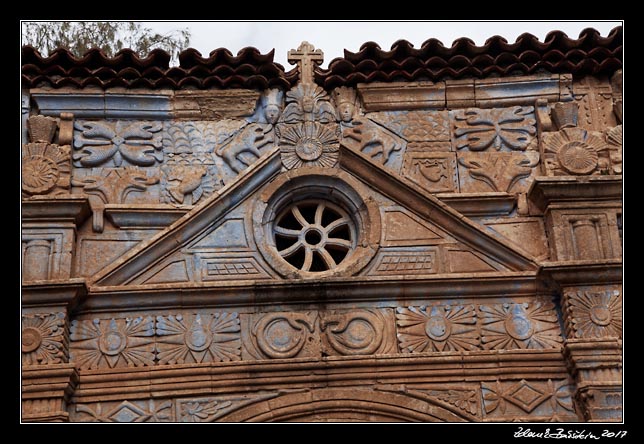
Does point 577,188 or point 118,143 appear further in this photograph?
point 118,143

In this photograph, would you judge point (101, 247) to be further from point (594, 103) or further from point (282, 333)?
point (594, 103)

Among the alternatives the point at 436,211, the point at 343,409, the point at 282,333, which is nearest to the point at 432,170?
the point at 436,211

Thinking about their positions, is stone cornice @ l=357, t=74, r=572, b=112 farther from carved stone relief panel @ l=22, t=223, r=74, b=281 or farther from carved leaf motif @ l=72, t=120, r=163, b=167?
carved stone relief panel @ l=22, t=223, r=74, b=281

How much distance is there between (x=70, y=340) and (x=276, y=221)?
179cm

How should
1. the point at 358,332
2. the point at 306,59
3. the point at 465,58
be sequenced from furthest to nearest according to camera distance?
the point at 306,59, the point at 465,58, the point at 358,332

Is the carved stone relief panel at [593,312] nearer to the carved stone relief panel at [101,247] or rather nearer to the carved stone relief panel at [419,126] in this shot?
the carved stone relief panel at [419,126]

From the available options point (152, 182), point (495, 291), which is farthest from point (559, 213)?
point (152, 182)

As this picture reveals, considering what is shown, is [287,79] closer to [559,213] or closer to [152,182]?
[152,182]

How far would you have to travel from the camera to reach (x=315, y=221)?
9.65 m

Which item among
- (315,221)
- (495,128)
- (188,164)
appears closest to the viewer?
(315,221)

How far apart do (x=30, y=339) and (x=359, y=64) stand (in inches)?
132

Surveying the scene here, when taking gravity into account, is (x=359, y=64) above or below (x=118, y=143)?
above

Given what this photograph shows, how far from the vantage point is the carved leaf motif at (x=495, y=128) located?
9914 mm

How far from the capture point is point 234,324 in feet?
29.7
